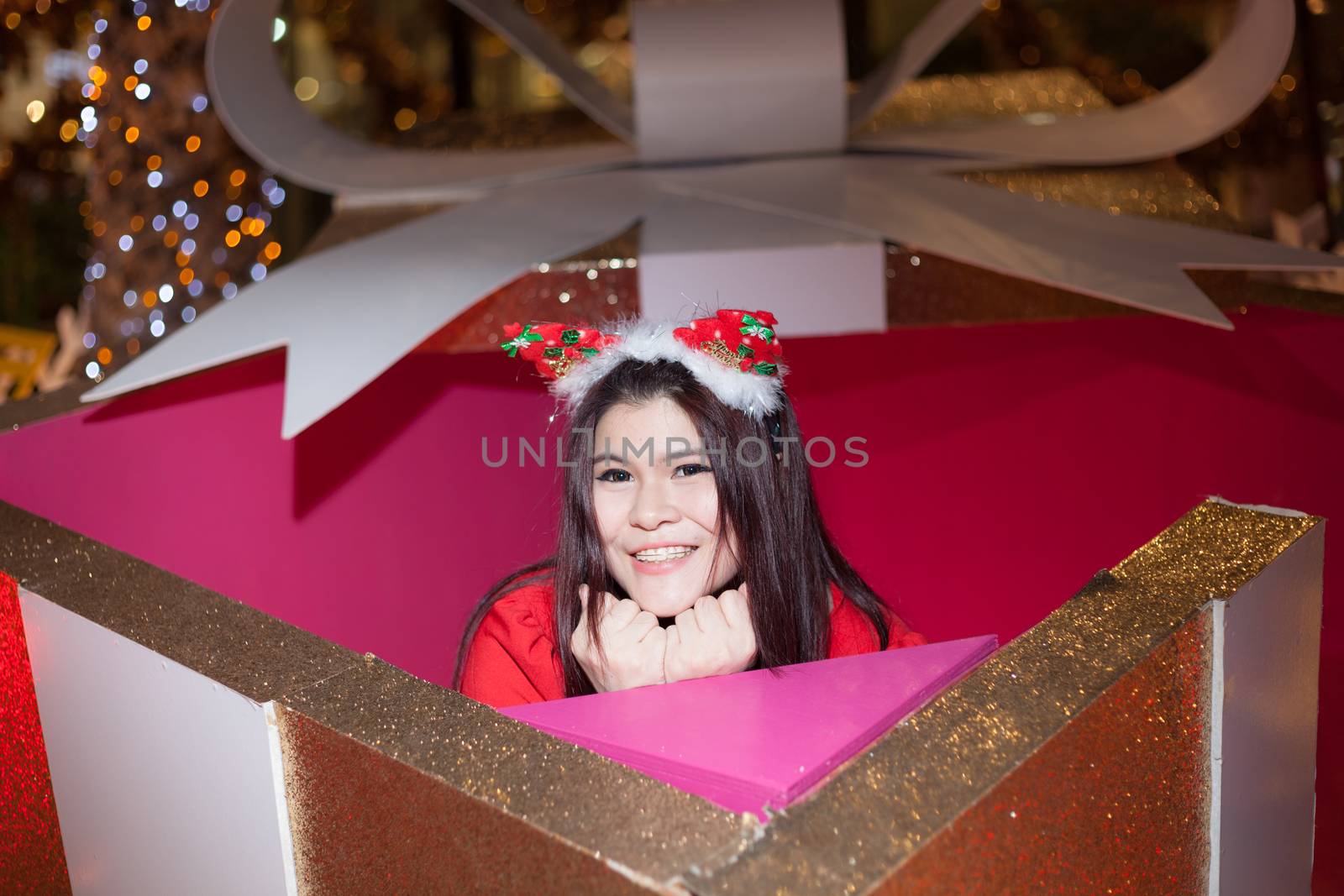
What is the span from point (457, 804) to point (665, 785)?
11 centimetres

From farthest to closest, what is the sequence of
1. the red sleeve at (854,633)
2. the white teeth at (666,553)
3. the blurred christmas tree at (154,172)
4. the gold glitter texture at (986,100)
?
the blurred christmas tree at (154,172) → the gold glitter texture at (986,100) → the red sleeve at (854,633) → the white teeth at (666,553)

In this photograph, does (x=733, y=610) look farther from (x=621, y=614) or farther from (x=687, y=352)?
(x=687, y=352)

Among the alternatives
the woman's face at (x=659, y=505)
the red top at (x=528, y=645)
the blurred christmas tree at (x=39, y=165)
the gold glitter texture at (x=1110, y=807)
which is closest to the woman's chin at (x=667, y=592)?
the woman's face at (x=659, y=505)

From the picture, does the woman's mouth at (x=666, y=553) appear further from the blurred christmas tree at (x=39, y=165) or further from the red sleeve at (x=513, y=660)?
the blurred christmas tree at (x=39, y=165)

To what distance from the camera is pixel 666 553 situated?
1163 millimetres

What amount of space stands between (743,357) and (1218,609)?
18.6 inches

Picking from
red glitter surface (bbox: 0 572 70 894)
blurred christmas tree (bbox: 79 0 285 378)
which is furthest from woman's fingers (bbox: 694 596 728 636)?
blurred christmas tree (bbox: 79 0 285 378)

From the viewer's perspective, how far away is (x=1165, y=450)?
1736mm

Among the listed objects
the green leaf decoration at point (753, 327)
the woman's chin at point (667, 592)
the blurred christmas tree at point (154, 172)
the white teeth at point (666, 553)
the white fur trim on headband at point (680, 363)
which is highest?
the blurred christmas tree at point (154, 172)

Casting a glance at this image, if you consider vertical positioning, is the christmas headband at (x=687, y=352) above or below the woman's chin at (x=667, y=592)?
above

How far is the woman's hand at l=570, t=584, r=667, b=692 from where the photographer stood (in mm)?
1081

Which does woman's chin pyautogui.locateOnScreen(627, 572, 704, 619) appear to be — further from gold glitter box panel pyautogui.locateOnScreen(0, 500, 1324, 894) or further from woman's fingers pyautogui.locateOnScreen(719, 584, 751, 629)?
gold glitter box panel pyautogui.locateOnScreen(0, 500, 1324, 894)

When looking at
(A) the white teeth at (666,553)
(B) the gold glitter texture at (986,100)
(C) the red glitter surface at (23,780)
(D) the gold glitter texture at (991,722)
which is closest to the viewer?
(D) the gold glitter texture at (991,722)

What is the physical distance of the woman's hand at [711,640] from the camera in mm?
1079
